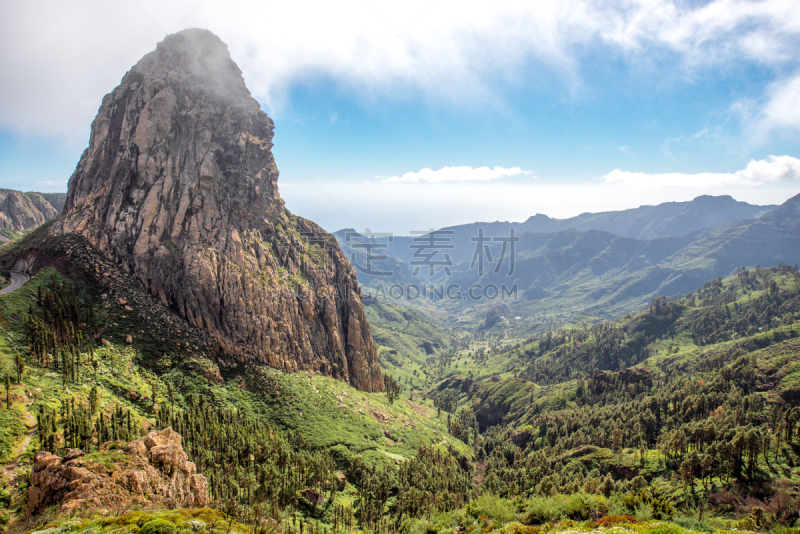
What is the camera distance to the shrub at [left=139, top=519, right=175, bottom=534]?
81.3ft

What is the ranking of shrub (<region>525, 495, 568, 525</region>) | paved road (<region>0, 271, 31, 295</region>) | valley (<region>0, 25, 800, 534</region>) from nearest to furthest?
valley (<region>0, 25, 800, 534</region>), shrub (<region>525, 495, 568, 525</region>), paved road (<region>0, 271, 31, 295</region>)

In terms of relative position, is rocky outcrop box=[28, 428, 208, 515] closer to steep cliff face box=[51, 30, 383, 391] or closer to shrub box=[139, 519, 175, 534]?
shrub box=[139, 519, 175, 534]

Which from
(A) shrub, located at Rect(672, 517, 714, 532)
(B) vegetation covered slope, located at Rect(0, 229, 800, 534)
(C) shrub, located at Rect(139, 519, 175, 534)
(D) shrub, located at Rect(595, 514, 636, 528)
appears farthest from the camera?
(B) vegetation covered slope, located at Rect(0, 229, 800, 534)

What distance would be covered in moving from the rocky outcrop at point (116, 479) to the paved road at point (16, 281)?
52.4 metres

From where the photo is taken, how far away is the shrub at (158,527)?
24.8m

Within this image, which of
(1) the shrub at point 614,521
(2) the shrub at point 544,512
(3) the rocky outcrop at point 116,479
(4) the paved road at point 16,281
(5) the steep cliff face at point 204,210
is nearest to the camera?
(3) the rocky outcrop at point 116,479

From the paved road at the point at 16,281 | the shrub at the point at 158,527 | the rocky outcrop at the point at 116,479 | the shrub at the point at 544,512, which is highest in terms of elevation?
the paved road at the point at 16,281

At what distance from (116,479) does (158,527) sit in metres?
13.1

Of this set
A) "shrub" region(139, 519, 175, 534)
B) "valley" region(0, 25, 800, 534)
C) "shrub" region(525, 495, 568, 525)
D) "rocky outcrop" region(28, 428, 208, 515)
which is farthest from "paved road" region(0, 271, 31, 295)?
"shrub" region(525, 495, 568, 525)

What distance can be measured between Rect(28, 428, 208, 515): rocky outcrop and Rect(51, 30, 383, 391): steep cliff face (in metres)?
44.3

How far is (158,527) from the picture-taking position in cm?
2514

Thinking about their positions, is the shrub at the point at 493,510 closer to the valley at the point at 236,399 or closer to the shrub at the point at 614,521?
the valley at the point at 236,399

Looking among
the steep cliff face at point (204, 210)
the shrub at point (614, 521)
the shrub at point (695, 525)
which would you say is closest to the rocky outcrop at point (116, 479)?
the steep cliff face at point (204, 210)

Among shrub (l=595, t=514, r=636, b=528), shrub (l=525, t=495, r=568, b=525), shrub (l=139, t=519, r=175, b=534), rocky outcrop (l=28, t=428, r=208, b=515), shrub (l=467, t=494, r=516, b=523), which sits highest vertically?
shrub (l=139, t=519, r=175, b=534)
